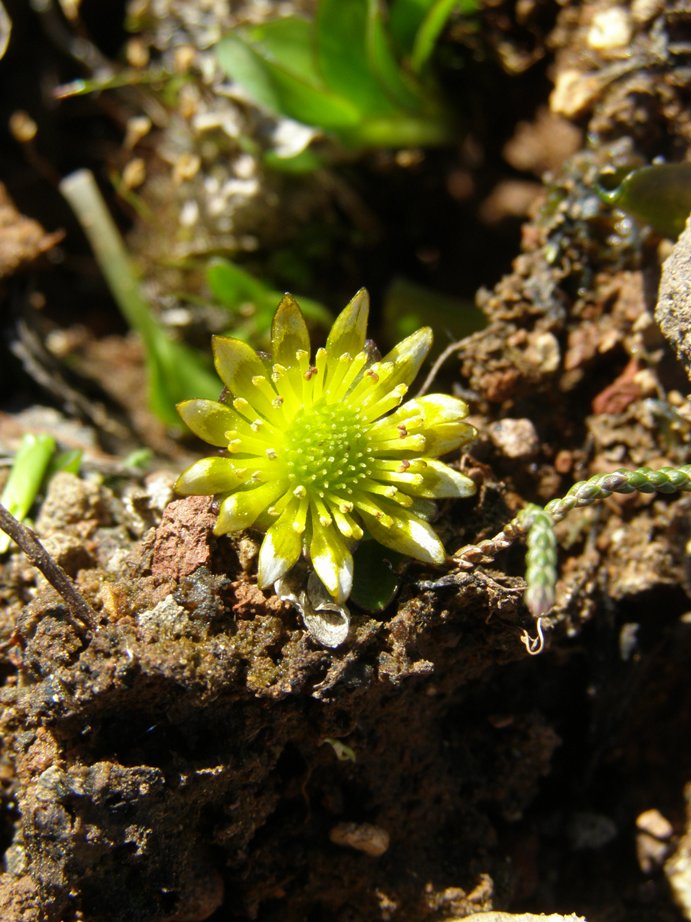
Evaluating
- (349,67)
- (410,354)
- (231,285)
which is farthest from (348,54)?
(410,354)

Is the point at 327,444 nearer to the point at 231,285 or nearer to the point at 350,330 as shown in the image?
the point at 350,330

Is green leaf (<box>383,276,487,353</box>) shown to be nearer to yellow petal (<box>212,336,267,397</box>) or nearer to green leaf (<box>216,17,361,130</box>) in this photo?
green leaf (<box>216,17,361,130</box>)

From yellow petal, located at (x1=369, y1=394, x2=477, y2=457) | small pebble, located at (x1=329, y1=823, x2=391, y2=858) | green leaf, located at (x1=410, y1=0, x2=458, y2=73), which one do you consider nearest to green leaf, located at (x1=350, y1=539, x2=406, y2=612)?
yellow petal, located at (x1=369, y1=394, x2=477, y2=457)

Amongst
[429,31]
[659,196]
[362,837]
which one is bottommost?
[362,837]

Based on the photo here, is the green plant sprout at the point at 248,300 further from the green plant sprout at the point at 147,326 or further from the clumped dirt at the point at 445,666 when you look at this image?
the clumped dirt at the point at 445,666

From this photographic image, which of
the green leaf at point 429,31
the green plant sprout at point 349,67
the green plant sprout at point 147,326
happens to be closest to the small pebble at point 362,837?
the green plant sprout at point 147,326

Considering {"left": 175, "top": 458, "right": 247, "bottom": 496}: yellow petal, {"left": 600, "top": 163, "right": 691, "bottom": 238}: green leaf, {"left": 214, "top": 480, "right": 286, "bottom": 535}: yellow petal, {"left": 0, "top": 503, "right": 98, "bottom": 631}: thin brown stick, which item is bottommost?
{"left": 0, "top": 503, "right": 98, "bottom": 631}: thin brown stick
